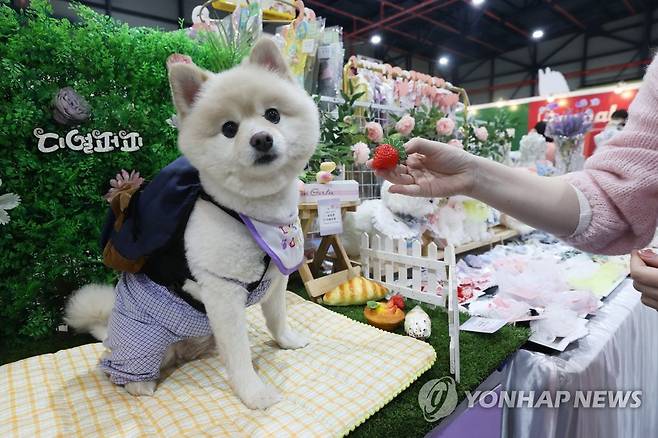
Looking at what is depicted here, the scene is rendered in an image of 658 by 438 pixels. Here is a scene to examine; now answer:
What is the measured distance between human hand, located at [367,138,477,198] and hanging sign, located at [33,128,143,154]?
0.85 meters

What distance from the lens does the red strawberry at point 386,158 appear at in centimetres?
96

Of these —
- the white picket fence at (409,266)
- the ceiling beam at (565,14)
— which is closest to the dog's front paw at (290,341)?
the white picket fence at (409,266)

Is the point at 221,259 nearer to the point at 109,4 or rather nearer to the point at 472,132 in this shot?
the point at 472,132

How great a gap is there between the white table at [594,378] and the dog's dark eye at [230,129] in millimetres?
1032

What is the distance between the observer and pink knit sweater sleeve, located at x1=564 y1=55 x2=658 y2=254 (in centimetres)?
72

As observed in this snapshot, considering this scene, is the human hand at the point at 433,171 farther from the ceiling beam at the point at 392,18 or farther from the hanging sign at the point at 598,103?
the ceiling beam at the point at 392,18

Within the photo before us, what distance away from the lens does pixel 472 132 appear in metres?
2.30

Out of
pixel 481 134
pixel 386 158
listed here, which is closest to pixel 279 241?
pixel 386 158

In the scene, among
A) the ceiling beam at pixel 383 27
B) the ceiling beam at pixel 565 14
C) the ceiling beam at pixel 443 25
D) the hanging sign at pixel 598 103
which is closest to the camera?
the hanging sign at pixel 598 103

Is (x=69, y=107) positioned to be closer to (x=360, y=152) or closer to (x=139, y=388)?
(x=139, y=388)

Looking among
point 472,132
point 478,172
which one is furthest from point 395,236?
point 472,132

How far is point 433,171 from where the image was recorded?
97 cm

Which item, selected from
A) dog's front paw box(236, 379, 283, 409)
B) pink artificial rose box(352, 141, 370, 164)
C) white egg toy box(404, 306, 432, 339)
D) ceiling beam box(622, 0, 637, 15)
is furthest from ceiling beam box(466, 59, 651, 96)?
dog's front paw box(236, 379, 283, 409)

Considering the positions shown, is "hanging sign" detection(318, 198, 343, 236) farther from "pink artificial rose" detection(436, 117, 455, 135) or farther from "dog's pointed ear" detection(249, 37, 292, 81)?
"pink artificial rose" detection(436, 117, 455, 135)
